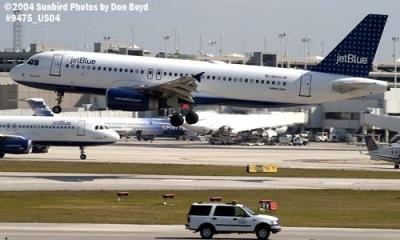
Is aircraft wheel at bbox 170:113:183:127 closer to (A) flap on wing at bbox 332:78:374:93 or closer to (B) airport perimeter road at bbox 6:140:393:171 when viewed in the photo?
(A) flap on wing at bbox 332:78:374:93

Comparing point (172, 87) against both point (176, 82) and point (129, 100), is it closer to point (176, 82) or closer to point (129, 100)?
point (176, 82)

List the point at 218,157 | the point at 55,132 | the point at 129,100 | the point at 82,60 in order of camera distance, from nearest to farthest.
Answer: the point at 129,100 → the point at 82,60 → the point at 55,132 → the point at 218,157

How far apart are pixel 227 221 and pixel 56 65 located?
35.2 metres

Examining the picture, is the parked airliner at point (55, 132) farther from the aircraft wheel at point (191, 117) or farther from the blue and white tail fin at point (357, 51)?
the blue and white tail fin at point (357, 51)

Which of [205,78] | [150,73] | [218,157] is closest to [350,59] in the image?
[205,78]

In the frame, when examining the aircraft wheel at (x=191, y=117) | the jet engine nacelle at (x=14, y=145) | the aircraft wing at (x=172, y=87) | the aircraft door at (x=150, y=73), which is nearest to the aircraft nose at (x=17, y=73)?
the aircraft wing at (x=172, y=87)

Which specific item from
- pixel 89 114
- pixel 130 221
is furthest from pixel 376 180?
pixel 89 114

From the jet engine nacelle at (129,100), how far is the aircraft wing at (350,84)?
1390cm

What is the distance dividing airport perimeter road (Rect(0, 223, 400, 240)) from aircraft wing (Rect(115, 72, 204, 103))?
26129 millimetres

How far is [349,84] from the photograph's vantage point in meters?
84.3

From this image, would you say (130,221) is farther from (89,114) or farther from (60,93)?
(89,114)

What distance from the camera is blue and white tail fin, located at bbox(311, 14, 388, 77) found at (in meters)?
87.2

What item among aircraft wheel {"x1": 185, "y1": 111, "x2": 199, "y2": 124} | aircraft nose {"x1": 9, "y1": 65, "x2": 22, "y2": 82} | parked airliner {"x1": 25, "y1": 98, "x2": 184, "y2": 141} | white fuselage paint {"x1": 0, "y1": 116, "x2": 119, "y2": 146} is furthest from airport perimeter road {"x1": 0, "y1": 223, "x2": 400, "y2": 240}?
parked airliner {"x1": 25, "y1": 98, "x2": 184, "y2": 141}

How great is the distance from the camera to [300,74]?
84688 millimetres
